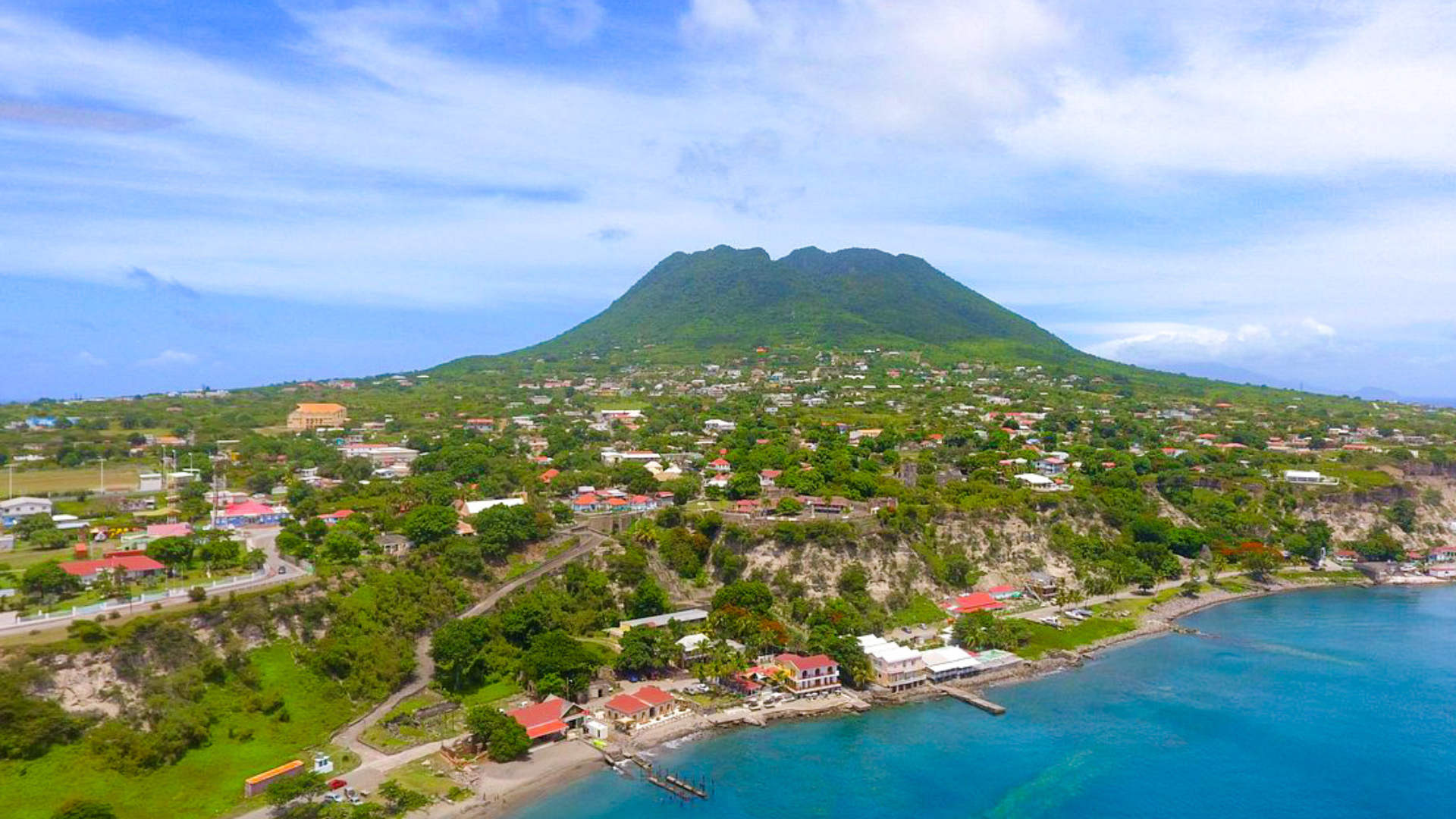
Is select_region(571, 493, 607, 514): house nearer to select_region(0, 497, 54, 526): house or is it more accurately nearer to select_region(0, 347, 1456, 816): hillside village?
select_region(0, 347, 1456, 816): hillside village

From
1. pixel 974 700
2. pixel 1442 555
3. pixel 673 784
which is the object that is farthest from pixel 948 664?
pixel 1442 555

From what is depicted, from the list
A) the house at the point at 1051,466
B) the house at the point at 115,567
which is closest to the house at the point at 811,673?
the house at the point at 115,567

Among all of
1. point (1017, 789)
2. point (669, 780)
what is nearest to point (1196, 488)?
point (1017, 789)

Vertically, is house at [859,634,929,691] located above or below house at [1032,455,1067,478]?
below

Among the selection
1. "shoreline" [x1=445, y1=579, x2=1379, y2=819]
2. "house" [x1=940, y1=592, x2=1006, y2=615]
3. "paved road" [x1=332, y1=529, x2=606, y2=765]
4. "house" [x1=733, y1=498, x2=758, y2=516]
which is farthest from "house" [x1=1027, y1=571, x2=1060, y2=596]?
"paved road" [x1=332, y1=529, x2=606, y2=765]

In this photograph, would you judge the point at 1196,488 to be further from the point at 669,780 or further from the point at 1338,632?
the point at 669,780

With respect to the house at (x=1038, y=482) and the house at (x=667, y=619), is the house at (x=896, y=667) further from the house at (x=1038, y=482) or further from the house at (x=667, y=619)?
the house at (x=1038, y=482)
